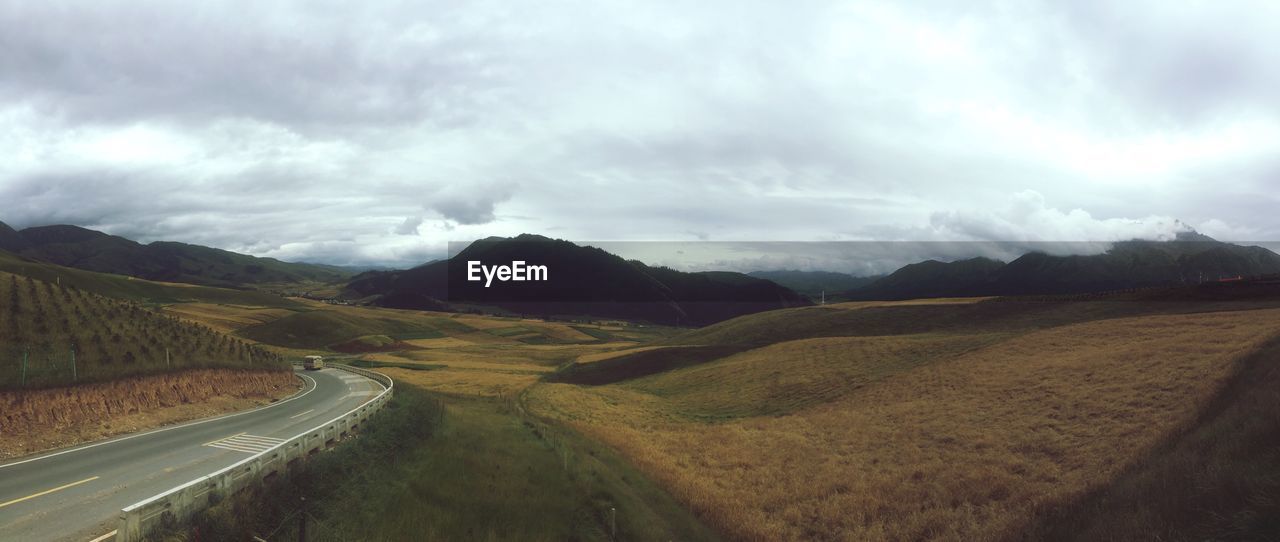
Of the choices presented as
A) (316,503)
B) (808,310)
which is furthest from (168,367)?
(808,310)

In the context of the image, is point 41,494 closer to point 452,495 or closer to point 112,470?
point 112,470

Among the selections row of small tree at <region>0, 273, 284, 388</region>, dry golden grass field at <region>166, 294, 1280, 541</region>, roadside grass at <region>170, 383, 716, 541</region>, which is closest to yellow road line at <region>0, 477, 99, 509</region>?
roadside grass at <region>170, 383, 716, 541</region>

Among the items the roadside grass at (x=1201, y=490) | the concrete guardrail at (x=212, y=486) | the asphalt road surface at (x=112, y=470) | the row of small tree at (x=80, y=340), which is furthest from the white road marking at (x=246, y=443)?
the roadside grass at (x=1201, y=490)

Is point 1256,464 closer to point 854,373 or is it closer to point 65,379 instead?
point 854,373

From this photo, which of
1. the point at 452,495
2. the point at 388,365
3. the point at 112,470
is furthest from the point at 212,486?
the point at 388,365

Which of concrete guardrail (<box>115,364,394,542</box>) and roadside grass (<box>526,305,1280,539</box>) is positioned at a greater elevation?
concrete guardrail (<box>115,364,394,542</box>)

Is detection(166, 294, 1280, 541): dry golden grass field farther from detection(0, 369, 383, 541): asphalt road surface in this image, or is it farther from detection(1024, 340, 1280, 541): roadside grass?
detection(0, 369, 383, 541): asphalt road surface

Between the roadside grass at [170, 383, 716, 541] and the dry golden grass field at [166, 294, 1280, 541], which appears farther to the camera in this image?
the dry golden grass field at [166, 294, 1280, 541]
